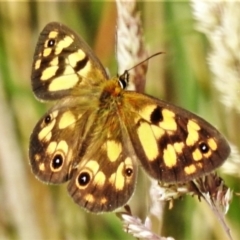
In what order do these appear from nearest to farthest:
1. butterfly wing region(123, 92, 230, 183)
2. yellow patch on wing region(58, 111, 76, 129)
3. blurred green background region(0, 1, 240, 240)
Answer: butterfly wing region(123, 92, 230, 183), yellow patch on wing region(58, 111, 76, 129), blurred green background region(0, 1, 240, 240)

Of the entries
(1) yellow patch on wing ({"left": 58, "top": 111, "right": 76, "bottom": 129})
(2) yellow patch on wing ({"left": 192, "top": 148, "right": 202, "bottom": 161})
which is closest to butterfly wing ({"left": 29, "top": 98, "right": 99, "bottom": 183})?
(1) yellow patch on wing ({"left": 58, "top": 111, "right": 76, "bottom": 129})

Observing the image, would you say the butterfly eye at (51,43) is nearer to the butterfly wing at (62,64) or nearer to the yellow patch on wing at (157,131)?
the butterfly wing at (62,64)

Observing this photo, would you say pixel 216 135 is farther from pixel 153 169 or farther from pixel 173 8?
pixel 173 8

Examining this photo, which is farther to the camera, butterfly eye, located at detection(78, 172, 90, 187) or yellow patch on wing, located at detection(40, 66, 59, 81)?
yellow patch on wing, located at detection(40, 66, 59, 81)

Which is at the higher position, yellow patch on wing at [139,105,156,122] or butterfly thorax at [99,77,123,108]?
yellow patch on wing at [139,105,156,122]

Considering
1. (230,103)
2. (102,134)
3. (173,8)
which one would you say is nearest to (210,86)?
(173,8)

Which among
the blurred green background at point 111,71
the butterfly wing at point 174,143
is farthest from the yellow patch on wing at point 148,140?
the blurred green background at point 111,71

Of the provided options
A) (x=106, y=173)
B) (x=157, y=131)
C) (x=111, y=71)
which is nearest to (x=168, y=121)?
(x=157, y=131)

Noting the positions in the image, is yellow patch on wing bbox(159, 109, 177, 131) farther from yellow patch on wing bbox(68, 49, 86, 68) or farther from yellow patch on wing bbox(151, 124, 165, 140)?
yellow patch on wing bbox(68, 49, 86, 68)
